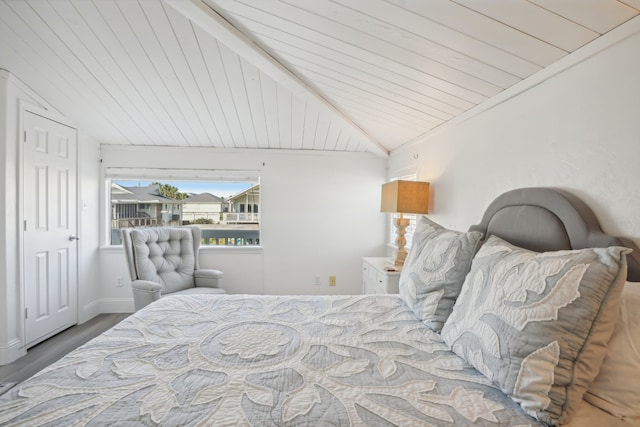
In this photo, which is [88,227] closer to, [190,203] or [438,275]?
[190,203]

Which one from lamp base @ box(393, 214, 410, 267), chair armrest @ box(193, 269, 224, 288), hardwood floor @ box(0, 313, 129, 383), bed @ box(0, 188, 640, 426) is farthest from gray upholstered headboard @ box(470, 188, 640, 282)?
hardwood floor @ box(0, 313, 129, 383)

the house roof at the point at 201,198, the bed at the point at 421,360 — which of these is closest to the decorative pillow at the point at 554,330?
the bed at the point at 421,360

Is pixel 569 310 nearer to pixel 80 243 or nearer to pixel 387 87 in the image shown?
pixel 387 87

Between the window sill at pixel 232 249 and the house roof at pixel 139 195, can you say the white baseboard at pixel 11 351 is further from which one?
the house roof at pixel 139 195

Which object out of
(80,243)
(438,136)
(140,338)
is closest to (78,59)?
(80,243)

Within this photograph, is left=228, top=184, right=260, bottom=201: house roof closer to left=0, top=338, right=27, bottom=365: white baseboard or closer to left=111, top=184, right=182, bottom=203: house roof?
left=111, top=184, right=182, bottom=203: house roof

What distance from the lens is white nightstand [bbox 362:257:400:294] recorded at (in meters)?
2.61

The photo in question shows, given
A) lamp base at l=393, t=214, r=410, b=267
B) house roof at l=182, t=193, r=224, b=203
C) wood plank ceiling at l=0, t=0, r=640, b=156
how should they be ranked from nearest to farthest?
wood plank ceiling at l=0, t=0, r=640, b=156, lamp base at l=393, t=214, r=410, b=267, house roof at l=182, t=193, r=224, b=203

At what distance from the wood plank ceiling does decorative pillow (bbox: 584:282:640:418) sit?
1094mm

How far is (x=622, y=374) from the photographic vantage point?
900 millimetres

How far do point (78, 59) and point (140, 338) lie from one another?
2.23m

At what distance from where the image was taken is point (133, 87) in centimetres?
266

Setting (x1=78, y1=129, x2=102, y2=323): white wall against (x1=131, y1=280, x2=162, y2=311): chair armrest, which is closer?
(x1=131, y1=280, x2=162, y2=311): chair armrest

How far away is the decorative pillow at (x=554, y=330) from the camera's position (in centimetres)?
85
